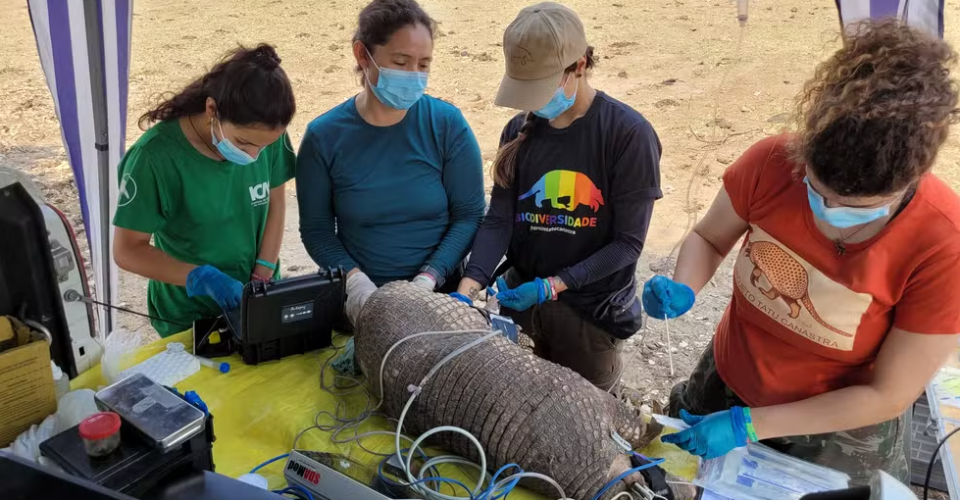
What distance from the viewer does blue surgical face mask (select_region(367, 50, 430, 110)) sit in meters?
2.31

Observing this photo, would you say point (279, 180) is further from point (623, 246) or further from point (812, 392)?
point (812, 392)

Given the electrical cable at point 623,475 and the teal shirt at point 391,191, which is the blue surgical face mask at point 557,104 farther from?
the electrical cable at point 623,475

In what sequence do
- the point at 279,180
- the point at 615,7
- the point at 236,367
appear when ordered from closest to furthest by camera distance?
the point at 236,367 < the point at 279,180 < the point at 615,7

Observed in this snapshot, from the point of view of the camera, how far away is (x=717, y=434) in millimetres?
1698

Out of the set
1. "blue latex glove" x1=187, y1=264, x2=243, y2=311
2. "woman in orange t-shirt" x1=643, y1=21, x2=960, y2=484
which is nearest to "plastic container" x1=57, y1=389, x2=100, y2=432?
"blue latex glove" x1=187, y1=264, x2=243, y2=311

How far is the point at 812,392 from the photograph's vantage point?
182cm

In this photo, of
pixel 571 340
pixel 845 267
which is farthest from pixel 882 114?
pixel 571 340

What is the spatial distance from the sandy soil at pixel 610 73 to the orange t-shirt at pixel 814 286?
208 cm

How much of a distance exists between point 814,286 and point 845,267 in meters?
0.08

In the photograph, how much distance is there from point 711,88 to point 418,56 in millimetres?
6520

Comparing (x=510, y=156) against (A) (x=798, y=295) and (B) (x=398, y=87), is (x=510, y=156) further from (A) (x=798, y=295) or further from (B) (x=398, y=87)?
(A) (x=798, y=295)

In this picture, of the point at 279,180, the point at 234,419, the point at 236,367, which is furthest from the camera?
the point at 279,180

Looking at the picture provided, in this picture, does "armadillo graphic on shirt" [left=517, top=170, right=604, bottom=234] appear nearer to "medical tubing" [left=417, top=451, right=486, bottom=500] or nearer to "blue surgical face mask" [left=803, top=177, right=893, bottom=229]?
"blue surgical face mask" [left=803, top=177, right=893, bottom=229]

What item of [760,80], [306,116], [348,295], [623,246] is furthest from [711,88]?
[348,295]
